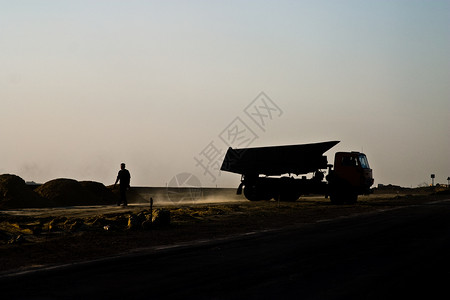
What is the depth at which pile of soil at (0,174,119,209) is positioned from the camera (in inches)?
1288

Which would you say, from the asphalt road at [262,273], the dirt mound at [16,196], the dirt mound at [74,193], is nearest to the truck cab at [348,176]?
the dirt mound at [74,193]

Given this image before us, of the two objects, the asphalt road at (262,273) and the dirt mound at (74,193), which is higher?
the dirt mound at (74,193)

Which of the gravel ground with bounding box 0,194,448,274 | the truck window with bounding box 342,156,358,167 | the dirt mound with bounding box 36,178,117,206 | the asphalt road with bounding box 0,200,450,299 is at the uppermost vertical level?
the truck window with bounding box 342,156,358,167

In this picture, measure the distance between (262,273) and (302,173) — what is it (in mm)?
27321

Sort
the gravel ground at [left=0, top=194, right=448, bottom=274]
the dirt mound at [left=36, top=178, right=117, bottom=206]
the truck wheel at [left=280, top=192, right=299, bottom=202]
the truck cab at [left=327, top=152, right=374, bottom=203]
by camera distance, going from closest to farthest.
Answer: the gravel ground at [left=0, top=194, right=448, bottom=274] < the truck cab at [left=327, top=152, right=374, bottom=203] < the dirt mound at [left=36, top=178, right=117, bottom=206] < the truck wheel at [left=280, top=192, right=299, bottom=202]

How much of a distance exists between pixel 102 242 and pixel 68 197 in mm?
22164

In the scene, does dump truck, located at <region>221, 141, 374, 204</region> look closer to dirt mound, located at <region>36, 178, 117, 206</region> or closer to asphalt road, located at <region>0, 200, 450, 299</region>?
dirt mound, located at <region>36, 178, 117, 206</region>

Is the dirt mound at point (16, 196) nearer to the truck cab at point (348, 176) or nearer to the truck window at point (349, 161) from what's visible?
the truck cab at point (348, 176)

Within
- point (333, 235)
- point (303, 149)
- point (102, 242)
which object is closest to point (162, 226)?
point (102, 242)

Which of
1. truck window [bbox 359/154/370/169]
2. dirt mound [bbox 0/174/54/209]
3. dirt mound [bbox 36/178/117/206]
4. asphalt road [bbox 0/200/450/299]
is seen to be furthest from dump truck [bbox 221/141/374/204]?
asphalt road [bbox 0/200/450/299]

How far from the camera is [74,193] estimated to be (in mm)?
36938

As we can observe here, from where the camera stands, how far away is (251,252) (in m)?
12.9

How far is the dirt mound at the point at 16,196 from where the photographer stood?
32375mm

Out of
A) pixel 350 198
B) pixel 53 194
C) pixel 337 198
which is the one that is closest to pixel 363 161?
pixel 350 198
